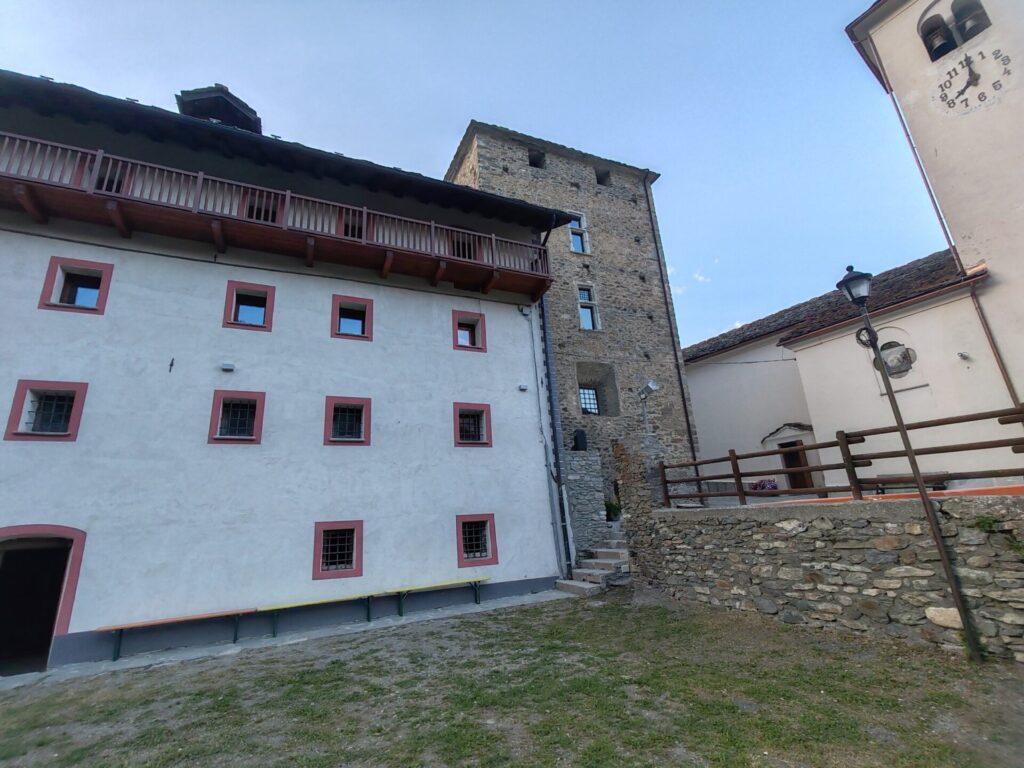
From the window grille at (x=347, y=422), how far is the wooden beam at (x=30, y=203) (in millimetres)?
7024

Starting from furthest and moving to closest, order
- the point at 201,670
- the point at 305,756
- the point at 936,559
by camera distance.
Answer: the point at 201,670 → the point at 936,559 → the point at 305,756

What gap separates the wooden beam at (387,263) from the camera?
457 inches

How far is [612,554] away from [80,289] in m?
13.9

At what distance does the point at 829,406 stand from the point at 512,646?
12.7 metres

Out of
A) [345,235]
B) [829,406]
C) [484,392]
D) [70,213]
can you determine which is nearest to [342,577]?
[484,392]

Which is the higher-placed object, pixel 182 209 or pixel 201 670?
pixel 182 209

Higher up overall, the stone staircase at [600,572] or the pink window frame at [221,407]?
the pink window frame at [221,407]

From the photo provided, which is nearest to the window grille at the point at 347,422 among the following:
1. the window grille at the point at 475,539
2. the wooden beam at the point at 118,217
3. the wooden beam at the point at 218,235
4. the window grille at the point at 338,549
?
the window grille at the point at 338,549

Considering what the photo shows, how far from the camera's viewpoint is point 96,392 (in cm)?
896

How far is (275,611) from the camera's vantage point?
29.5 ft

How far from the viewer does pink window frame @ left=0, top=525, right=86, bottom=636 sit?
783 cm

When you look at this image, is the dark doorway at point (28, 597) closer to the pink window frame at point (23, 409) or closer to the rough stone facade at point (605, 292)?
the pink window frame at point (23, 409)

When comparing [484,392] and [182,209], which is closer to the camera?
[182,209]

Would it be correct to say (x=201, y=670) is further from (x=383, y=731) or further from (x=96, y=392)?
(x=96, y=392)
